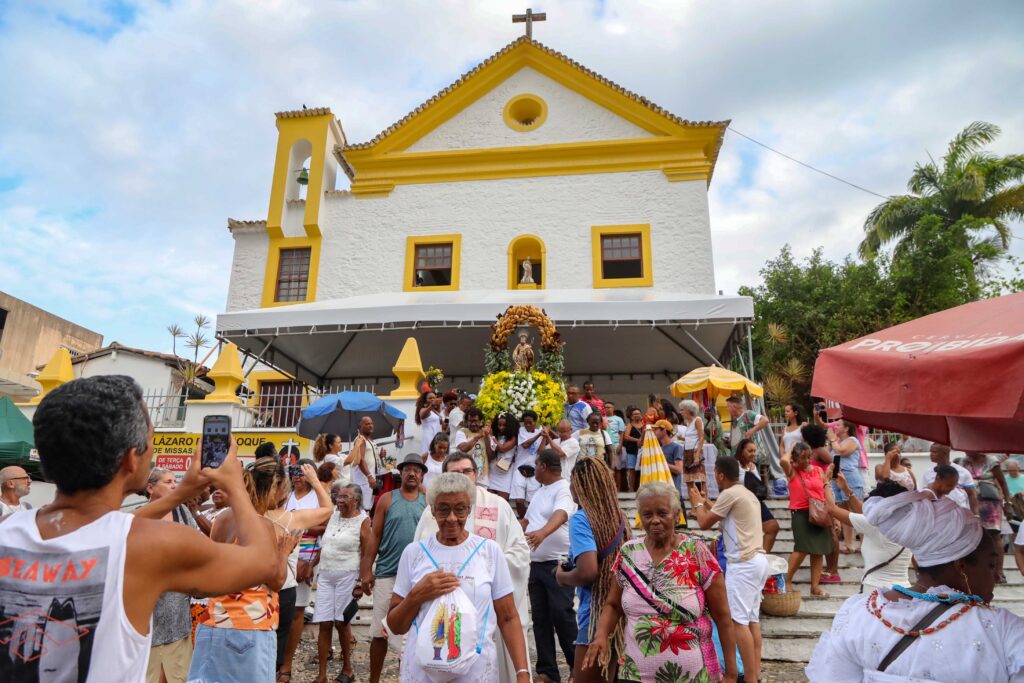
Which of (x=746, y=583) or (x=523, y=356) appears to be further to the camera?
(x=523, y=356)

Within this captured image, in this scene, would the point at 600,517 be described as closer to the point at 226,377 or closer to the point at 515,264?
the point at 226,377

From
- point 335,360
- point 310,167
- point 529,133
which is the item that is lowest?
point 335,360

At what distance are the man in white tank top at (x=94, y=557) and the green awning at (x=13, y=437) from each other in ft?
35.4

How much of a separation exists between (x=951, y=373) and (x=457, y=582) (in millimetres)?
2175

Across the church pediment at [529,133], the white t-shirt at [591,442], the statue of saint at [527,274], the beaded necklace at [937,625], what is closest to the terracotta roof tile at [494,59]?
the church pediment at [529,133]

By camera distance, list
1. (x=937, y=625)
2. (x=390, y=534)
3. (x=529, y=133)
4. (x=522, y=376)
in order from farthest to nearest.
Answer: (x=529, y=133)
(x=522, y=376)
(x=390, y=534)
(x=937, y=625)

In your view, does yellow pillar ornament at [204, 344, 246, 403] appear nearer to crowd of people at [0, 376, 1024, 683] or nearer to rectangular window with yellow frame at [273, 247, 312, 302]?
rectangular window with yellow frame at [273, 247, 312, 302]

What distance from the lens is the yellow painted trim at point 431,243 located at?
17.8m

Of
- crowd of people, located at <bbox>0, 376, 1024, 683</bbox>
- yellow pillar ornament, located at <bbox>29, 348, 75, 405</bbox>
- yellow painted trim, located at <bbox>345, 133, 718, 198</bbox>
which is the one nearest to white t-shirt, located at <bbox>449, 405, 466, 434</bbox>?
crowd of people, located at <bbox>0, 376, 1024, 683</bbox>

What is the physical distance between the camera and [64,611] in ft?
5.28

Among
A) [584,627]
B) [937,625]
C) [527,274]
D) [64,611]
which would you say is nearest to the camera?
[64,611]

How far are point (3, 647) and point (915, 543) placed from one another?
302 cm

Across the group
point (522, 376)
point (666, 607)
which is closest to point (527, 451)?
point (522, 376)

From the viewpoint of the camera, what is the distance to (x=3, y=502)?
6277 mm
